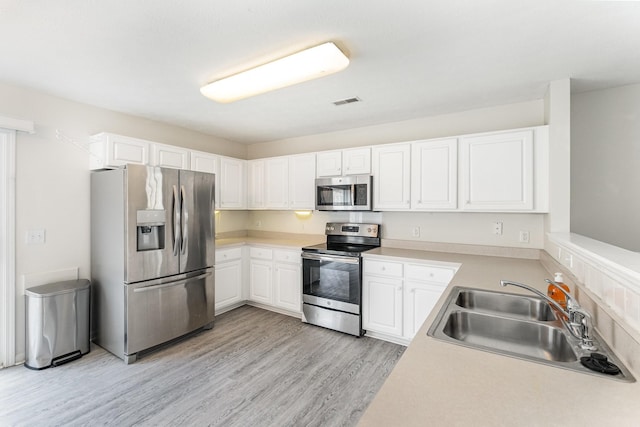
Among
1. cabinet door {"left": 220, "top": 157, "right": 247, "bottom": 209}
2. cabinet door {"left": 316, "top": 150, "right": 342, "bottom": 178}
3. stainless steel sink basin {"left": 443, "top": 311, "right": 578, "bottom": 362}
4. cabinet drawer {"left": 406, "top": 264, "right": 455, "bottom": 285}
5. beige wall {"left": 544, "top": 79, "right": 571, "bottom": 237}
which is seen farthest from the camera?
cabinet door {"left": 220, "top": 157, "right": 247, "bottom": 209}

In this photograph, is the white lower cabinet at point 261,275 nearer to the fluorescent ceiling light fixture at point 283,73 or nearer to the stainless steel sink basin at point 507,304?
the fluorescent ceiling light fixture at point 283,73

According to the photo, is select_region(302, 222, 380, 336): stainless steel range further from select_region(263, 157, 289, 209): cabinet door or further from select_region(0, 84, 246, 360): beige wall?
select_region(0, 84, 246, 360): beige wall

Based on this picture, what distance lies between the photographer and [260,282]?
13.2ft

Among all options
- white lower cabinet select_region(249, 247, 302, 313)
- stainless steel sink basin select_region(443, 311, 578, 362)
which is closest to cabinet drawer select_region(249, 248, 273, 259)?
white lower cabinet select_region(249, 247, 302, 313)

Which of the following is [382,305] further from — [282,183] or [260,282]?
[282,183]

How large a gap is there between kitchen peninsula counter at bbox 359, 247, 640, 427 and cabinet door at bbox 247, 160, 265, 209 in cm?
355

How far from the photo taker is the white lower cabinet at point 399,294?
2.83 meters

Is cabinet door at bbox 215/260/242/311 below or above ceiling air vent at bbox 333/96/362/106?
below

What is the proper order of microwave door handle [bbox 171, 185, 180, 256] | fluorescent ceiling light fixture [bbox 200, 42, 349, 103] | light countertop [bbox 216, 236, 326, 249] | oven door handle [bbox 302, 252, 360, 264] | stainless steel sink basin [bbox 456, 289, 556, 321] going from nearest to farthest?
stainless steel sink basin [bbox 456, 289, 556, 321] → fluorescent ceiling light fixture [bbox 200, 42, 349, 103] → microwave door handle [bbox 171, 185, 180, 256] → oven door handle [bbox 302, 252, 360, 264] → light countertop [bbox 216, 236, 326, 249]

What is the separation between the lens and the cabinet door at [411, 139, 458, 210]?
2.97m

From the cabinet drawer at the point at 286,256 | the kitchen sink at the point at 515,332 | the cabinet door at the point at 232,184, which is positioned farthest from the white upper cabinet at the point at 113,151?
the kitchen sink at the point at 515,332

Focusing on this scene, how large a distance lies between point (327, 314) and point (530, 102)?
119 inches

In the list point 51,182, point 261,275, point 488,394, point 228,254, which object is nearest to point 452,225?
point 261,275

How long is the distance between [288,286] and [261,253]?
603 millimetres
